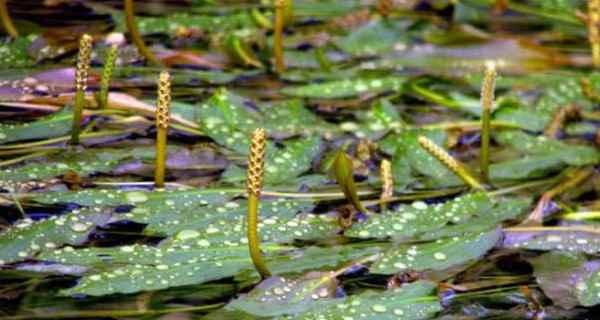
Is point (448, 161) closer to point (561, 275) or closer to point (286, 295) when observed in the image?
point (561, 275)

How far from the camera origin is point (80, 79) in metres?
1.81

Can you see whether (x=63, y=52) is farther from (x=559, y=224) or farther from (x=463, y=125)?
(x=559, y=224)

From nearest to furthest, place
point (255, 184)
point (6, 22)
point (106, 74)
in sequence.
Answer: point (255, 184) → point (106, 74) → point (6, 22)

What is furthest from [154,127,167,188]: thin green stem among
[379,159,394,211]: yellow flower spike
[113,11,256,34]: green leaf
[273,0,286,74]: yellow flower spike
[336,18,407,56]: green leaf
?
[336,18,407,56]: green leaf

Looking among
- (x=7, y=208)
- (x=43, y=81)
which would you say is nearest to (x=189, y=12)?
(x=43, y=81)

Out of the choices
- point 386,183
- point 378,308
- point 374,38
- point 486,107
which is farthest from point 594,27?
point 378,308

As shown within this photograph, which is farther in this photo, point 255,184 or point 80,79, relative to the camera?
point 80,79

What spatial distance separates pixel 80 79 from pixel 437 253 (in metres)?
0.62

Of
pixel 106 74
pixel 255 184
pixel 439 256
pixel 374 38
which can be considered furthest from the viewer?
pixel 374 38

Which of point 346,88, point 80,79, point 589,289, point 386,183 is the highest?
point 80,79

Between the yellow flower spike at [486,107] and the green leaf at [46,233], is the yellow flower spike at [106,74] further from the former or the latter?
the yellow flower spike at [486,107]

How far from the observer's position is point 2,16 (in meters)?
2.40

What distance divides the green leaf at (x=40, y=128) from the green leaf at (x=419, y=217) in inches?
22.0

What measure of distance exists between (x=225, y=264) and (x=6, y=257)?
0.94 feet
